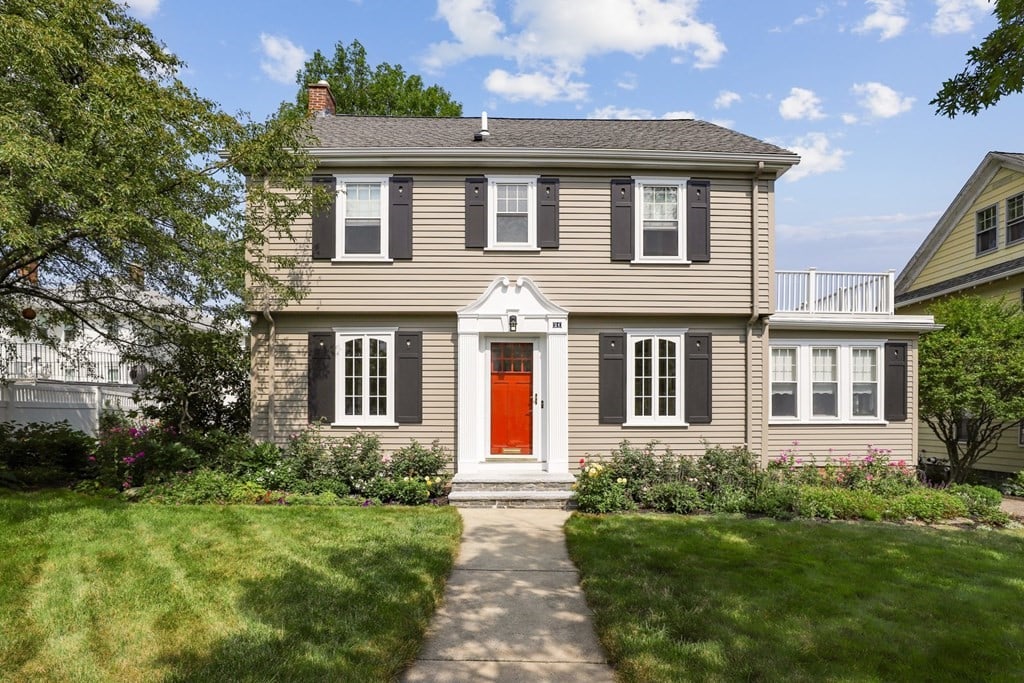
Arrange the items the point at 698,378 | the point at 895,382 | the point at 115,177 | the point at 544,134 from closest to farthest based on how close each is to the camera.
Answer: the point at 115,177
the point at 698,378
the point at 895,382
the point at 544,134

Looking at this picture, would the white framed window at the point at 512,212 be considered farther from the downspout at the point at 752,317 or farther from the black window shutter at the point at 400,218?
the downspout at the point at 752,317

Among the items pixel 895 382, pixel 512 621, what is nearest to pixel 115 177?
pixel 512 621

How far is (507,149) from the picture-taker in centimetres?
991

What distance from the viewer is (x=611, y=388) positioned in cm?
1038

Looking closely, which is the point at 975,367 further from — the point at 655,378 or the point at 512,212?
the point at 512,212

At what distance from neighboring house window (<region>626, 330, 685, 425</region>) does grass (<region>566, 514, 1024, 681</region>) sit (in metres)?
3.15

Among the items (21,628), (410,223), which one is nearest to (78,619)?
(21,628)

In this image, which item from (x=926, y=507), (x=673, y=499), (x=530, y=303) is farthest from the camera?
(x=530, y=303)

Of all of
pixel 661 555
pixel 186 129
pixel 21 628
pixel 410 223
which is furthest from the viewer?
pixel 410 223

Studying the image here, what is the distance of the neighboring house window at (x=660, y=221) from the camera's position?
1042cm

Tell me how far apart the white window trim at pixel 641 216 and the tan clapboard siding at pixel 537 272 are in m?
0.18

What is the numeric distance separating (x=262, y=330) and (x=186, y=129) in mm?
3863

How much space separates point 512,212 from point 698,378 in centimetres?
450

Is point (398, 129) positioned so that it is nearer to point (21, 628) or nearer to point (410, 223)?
point (410, 223)
